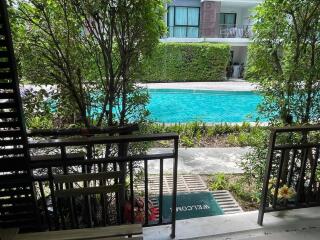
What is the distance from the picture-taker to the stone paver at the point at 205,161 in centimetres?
482

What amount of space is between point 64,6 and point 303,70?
216cm

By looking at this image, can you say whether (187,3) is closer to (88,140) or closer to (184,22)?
(184,22)

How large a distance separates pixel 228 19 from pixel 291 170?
17.1 meters

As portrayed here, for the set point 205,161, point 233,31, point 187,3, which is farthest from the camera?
point 187,3

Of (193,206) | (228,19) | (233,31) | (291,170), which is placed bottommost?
(193,206)

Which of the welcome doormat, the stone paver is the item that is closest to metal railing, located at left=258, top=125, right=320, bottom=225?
the welcome doormat

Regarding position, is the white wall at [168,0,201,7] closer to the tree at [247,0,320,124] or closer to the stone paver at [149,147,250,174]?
the stone paver at [149,147,250,174]

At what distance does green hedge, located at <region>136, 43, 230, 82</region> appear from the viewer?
45.6ft

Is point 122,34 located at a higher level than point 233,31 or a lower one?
lower

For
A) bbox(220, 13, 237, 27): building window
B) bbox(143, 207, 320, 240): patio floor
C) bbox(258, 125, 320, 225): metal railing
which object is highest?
bbox(220, 13, 237, 27): building window

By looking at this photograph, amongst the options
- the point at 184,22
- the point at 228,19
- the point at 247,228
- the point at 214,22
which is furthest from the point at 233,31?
the point at 247,228

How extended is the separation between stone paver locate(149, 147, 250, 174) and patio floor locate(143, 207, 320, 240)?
85.1 inches

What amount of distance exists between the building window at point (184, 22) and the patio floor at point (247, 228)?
15.6 m

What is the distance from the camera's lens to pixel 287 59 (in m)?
2.95
